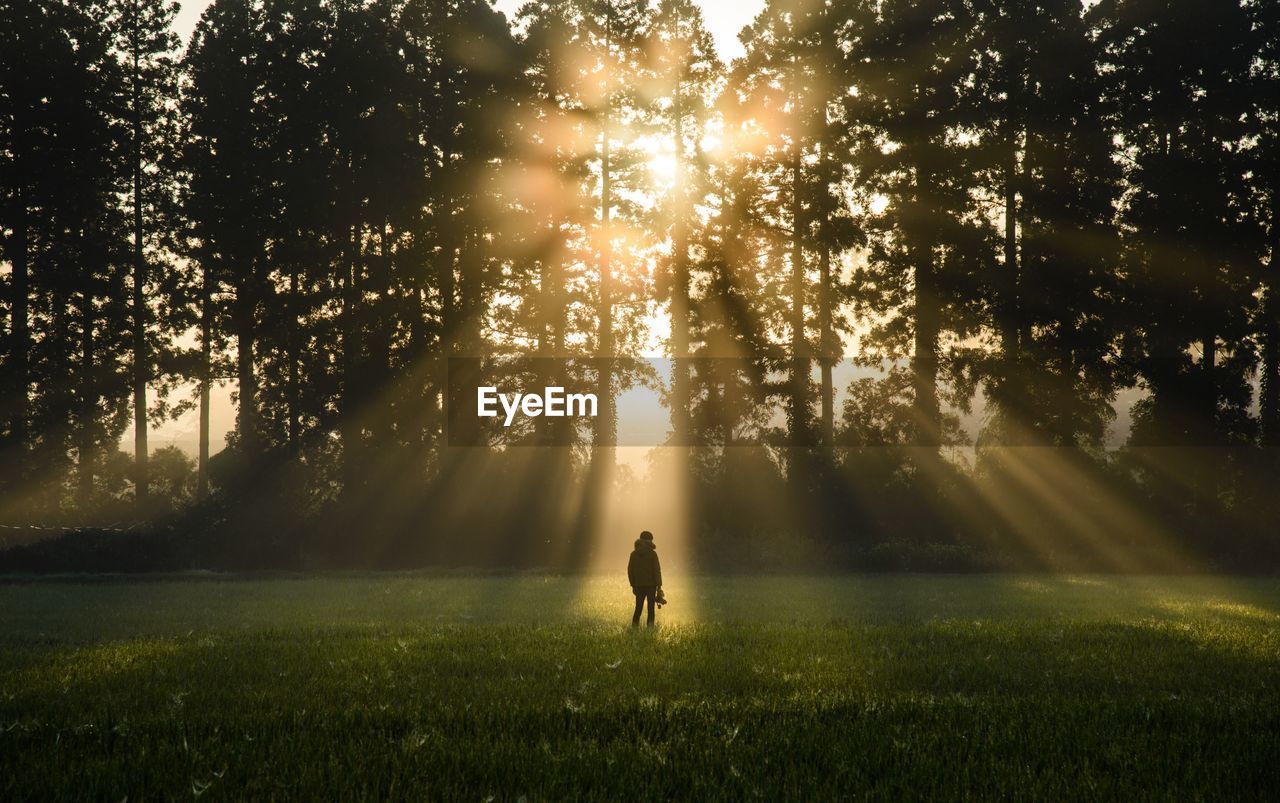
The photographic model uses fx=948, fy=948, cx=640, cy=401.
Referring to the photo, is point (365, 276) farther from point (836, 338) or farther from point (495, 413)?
point (836, 338)

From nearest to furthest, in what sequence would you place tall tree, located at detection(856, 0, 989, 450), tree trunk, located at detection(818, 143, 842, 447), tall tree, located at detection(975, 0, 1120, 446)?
1. tall tree, located at detection(975, 0, 1120, 446)
2. tall tree, located at detection(856, 0, 989, 450)
3. tree trunk, located at detection(818, 143, 842, 447)

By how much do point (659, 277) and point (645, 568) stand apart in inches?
1179

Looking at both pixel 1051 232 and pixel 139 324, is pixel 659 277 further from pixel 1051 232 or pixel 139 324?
pixel 139 324

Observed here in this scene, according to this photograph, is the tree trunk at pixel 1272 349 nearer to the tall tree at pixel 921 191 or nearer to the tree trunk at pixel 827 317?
the tall tree at pixel 921 191

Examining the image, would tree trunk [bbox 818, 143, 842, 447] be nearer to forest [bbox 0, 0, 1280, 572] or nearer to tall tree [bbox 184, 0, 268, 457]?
forest [bbox 0, 0, 1280, 572]

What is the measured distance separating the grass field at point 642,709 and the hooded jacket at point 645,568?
960 mm

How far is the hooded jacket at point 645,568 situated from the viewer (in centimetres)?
1870

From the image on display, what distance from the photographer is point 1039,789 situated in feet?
22.8

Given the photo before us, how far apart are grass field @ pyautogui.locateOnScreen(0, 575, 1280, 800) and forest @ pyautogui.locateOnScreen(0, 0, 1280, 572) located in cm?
2404

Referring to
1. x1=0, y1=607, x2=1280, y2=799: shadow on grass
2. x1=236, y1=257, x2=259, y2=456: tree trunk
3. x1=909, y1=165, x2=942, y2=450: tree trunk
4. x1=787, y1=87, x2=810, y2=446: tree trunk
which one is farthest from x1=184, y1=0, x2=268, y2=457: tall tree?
x1=0, y1=607, x2=1280, y2=799: shadow on grass

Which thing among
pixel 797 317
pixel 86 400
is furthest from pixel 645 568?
pixel 86 400

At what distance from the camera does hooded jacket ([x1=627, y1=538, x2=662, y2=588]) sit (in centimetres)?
1870

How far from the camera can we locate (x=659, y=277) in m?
47.1

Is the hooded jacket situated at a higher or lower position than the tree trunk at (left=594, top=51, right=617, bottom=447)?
lower
